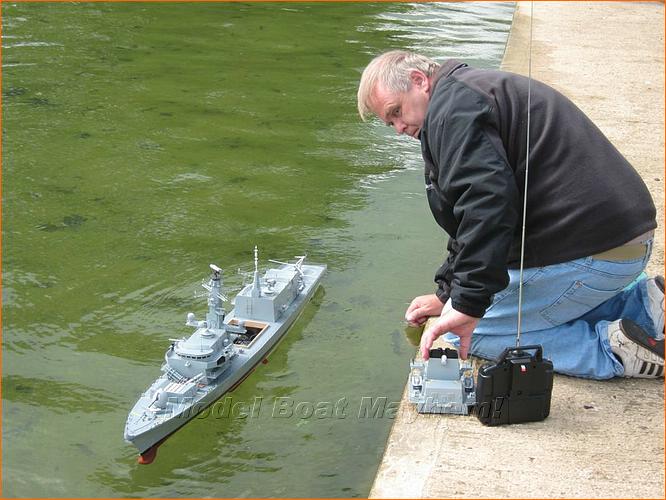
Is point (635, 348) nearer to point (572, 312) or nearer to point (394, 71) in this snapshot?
point (572, 312)

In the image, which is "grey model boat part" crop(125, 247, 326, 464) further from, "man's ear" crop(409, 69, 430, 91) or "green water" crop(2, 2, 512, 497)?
"man's ear" crop(409, 69, 430, 91)

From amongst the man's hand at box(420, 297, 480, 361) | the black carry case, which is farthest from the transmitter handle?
the man's hand at box(420, 297, 480, 361)

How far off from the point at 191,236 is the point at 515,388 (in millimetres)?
4354

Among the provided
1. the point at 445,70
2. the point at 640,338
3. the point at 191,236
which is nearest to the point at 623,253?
the point at 640,338

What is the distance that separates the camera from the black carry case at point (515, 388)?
448 centimetres

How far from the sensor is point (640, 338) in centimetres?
491

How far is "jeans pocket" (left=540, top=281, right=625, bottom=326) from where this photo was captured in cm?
486

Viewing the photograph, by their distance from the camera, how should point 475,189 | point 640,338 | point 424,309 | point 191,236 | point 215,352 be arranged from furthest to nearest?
point 191,236 < point 424,309 < point 215,352 < point 640,338 < point 475,189

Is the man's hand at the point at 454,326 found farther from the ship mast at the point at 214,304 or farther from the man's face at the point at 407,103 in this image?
the ship mast at the point at 214,304

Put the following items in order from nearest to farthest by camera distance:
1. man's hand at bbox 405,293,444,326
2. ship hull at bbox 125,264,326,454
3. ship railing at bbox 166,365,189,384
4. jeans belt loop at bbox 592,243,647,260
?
jeans belt loop at bbox 592,243,647,260, ship hull at bbox 125,264,326,454, ship railing at bbox 166,365,189,384, man's hand at bbox 405,293,444,326

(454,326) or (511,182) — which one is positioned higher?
(511,182)

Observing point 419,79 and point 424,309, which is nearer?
point 419,79

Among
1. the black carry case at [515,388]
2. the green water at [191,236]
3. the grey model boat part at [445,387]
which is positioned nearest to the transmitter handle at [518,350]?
the black carry case at [515,388]

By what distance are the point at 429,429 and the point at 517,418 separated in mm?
458
